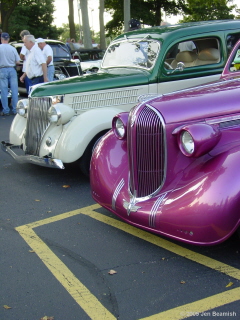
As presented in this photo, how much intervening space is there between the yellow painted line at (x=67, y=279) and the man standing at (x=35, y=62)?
19.9 feet

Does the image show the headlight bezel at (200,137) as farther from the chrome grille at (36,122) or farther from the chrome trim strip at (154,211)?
the chrome grille at (36,122)

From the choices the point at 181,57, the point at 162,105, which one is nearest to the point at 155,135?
the point at 162,105

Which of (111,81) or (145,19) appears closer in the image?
(111,81)

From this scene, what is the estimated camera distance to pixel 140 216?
384cm

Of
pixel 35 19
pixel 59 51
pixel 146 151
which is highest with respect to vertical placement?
pixel 35 19

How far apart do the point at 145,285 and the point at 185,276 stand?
0.33 m

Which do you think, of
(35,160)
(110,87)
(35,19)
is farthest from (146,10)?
(35,160)

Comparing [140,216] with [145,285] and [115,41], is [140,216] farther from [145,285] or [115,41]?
[115,41]

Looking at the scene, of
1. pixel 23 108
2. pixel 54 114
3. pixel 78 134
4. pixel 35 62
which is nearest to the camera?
pixel 78 134

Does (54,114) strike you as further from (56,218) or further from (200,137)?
(200,137)

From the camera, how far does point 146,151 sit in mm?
3900

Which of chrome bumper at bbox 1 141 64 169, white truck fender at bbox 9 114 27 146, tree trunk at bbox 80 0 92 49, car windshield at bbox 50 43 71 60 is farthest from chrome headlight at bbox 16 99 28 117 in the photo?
tree trunk at bbox 80 0 92 49

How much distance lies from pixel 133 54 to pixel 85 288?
436cm

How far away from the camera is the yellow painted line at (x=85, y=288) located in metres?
3.00
